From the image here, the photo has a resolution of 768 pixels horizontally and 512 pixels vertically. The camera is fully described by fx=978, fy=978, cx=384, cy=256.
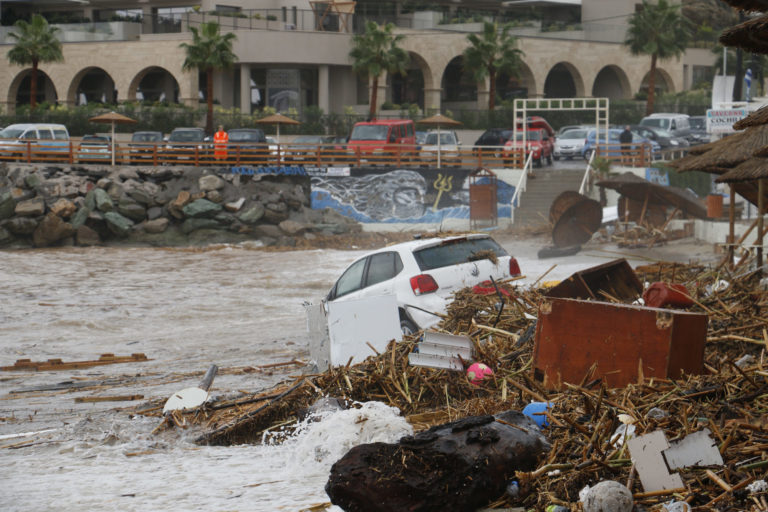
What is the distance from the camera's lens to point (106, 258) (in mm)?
29688

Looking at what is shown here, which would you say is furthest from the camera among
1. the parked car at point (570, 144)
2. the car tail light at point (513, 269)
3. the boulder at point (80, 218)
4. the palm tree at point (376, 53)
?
the palm tree at point (376, 53)

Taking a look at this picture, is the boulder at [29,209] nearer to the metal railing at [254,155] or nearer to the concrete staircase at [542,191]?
the metal railing at [254,155]

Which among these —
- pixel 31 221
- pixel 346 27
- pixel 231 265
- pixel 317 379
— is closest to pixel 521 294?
pixel 317 379

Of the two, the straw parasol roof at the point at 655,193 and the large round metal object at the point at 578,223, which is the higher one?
the straw parasol roof at the point at 655,193

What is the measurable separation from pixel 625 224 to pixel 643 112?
109 feet

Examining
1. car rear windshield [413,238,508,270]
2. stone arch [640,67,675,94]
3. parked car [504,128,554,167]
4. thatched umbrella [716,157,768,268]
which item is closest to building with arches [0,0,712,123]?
stone arch [640,67,675,94]

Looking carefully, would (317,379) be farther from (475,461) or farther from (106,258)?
(106,258)

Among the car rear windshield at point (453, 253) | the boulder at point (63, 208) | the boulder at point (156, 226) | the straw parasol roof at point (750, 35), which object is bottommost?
the boulder at point (156, 226)

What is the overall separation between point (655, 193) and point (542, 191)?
7.49 m

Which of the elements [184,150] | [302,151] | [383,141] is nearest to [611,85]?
[383,141]

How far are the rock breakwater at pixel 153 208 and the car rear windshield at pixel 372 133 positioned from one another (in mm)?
2793

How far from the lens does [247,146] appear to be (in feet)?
117

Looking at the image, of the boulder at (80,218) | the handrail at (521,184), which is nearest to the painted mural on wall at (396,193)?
the handrail at (521,184)

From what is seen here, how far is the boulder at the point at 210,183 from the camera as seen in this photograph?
111 ft
